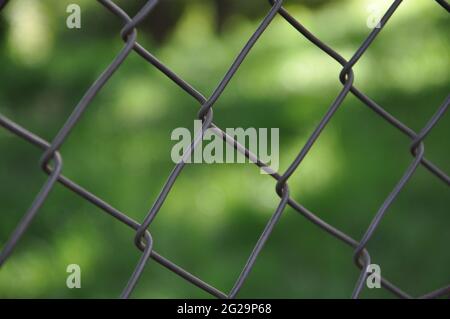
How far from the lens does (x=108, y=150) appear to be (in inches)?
93.1

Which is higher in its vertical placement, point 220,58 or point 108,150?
point 220,58

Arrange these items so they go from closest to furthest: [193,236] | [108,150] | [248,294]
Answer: [248,294], [193,236], [108,150]

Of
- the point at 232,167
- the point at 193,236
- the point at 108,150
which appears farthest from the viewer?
the point at 108,150

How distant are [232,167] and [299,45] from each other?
0.80m

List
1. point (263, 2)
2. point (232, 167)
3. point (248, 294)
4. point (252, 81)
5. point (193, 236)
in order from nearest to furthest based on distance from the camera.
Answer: point (248, 294) → point (193, 236) → point (232, 167) → point (252, 81) → point (263, 2)

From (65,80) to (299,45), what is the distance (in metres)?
1.00

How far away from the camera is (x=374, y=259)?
1.92m

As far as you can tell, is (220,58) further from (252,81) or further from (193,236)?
(193,236)

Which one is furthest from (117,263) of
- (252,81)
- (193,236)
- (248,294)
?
(252,81)

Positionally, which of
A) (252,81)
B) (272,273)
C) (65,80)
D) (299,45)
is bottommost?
(272,273)

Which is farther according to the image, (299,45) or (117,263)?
(299,45)
